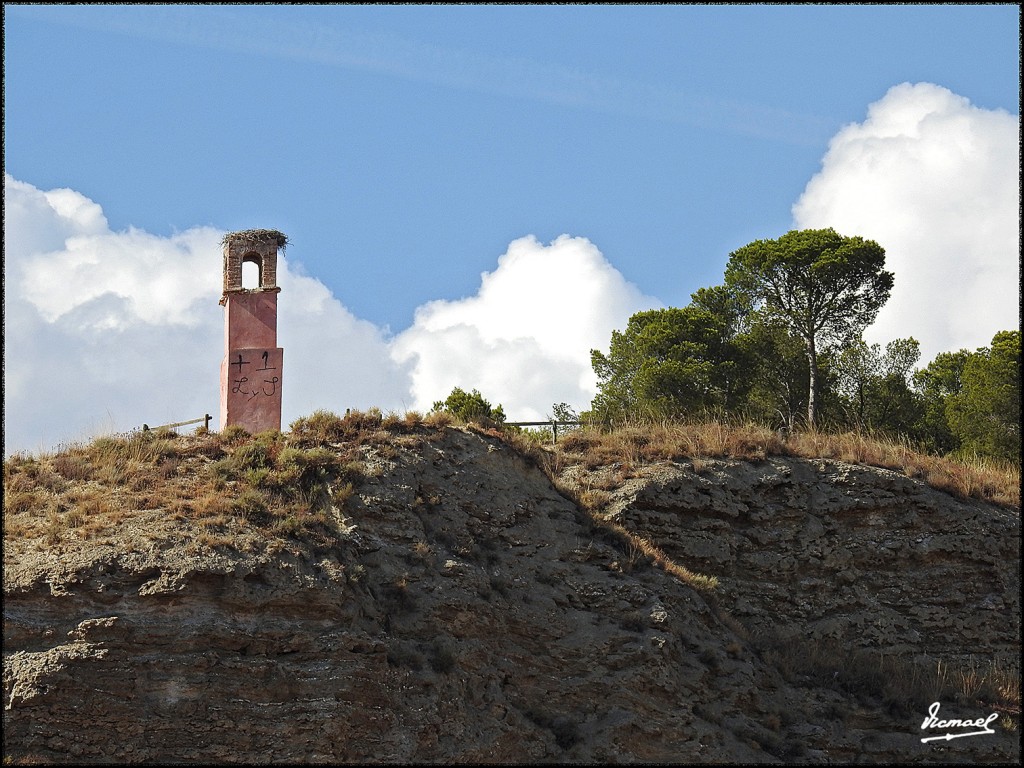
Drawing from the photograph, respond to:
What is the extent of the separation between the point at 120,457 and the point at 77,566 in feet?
12.0

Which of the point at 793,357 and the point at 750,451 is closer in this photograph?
the point at 750,451

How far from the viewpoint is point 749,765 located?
16.5m

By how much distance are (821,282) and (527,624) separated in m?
19.5

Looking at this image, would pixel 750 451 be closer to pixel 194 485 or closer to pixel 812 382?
pixel 812 382

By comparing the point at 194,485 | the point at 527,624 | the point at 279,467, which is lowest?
the point at 527,624

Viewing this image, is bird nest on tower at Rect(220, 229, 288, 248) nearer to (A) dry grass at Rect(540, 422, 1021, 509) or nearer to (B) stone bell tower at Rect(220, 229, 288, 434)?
(B) stone bell tower at Rect(220, 229, 288, 434)

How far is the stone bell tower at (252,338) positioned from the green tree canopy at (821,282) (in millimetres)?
16014

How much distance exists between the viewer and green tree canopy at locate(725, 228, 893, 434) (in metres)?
33.7

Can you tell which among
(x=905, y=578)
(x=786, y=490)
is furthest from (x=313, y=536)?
(x=905, y=578)

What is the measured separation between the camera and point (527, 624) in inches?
680

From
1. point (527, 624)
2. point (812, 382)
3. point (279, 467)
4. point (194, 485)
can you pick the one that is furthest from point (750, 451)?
point (194, 485)

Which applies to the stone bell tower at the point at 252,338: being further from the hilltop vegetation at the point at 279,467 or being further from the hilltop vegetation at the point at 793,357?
the hilltop vegetation at the point at 793,357

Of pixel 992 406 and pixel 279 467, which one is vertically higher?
pixel 992 406

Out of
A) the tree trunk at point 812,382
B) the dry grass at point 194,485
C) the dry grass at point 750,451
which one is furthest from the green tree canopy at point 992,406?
the dry grass at point 194,485
